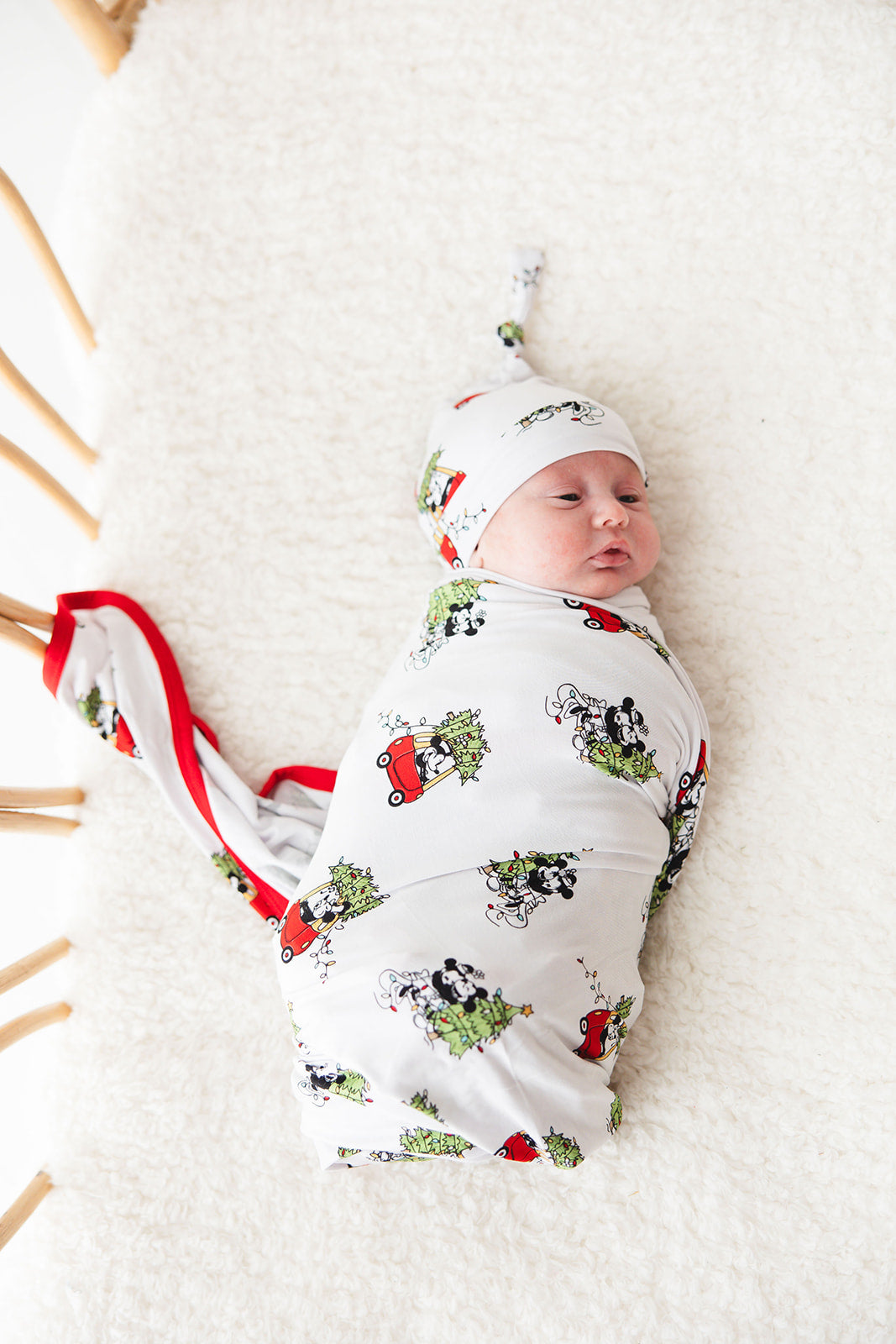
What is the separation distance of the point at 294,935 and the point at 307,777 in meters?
0.25

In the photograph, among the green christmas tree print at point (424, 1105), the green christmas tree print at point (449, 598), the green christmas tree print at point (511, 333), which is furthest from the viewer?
the green christmas tree print at point (511, 333)

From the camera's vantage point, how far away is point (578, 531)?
1.01 meters

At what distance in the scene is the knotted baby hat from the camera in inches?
40.7

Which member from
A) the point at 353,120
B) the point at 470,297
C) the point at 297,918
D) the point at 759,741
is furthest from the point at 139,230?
the point at 759,741

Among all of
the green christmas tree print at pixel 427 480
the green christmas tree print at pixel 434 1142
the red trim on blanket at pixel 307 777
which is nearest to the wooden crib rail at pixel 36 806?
the red trim on blanket at pixel 307 777

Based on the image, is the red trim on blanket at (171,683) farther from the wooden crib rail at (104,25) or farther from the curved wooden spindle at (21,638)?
the wooden crib rail at (104,25)

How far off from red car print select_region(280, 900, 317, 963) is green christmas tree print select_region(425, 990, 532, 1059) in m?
0.16

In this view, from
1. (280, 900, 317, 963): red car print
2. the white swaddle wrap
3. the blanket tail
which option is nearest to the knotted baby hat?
the white swaddle wrap

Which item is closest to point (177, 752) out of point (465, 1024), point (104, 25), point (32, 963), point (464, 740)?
point (32, 963)

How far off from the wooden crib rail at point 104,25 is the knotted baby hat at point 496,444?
0.66 metres

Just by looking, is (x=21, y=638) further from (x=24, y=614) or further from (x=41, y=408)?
(x=41, y=408)

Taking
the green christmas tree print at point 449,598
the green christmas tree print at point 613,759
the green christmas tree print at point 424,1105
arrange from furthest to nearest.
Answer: the green christmas tree print at point 449,598, the green christmas tree print at point 613,759, the green christmas tree print at point 424,1105

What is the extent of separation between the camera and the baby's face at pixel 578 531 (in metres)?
1.01

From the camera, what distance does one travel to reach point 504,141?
1.19 metres
